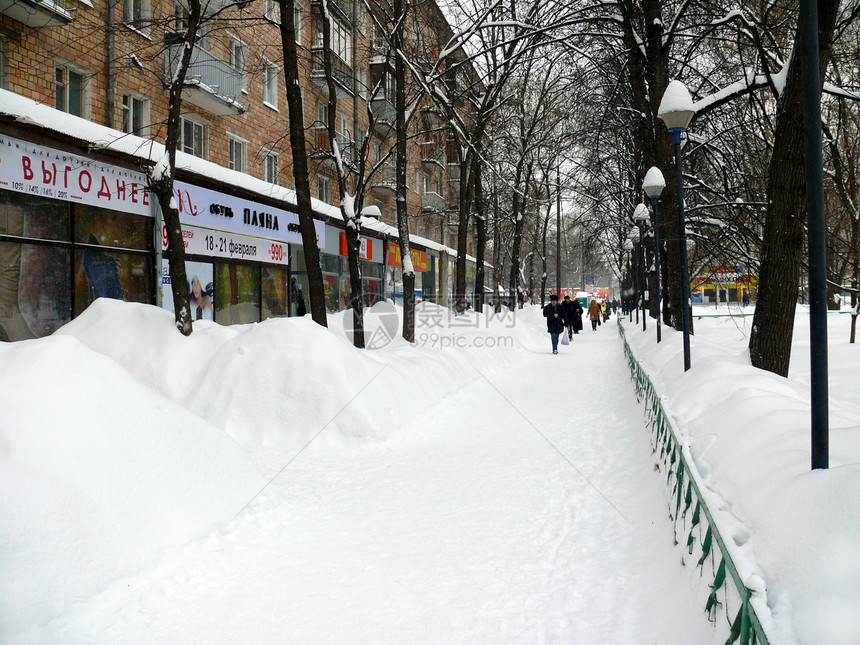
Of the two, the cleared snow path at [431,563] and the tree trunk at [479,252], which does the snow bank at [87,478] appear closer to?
the cleared snow path at [431,563]

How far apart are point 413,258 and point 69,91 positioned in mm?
20236

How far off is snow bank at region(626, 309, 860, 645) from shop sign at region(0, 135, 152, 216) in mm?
9499

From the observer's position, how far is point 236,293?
1662 centimetres

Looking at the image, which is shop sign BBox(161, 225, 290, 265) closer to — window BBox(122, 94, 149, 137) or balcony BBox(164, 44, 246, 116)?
window BBox(122, 94, 149, 137)

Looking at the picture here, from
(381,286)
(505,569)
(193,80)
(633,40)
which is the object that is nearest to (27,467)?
(505,569)

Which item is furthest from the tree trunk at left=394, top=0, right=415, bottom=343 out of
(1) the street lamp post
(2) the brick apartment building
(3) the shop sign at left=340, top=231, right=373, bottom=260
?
(1) the street lamp post

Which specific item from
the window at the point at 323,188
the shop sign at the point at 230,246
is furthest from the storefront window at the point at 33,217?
the window at the point at 323,188

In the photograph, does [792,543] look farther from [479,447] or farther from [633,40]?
[633,40]

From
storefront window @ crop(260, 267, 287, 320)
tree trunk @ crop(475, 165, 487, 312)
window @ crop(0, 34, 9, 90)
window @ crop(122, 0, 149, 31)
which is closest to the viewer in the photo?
window @ crop(0, 34, 9, 90)

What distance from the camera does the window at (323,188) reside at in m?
24.1

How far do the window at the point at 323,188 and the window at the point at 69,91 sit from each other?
1114 centimetres

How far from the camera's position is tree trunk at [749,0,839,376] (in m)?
6.86

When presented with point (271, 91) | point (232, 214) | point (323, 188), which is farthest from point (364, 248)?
point (232, 214)

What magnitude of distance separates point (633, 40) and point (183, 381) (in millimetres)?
9891
